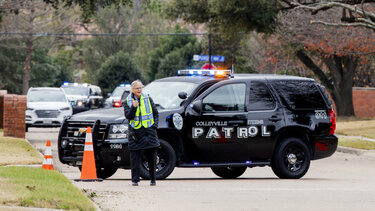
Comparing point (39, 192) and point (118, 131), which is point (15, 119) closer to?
point (118, 131)

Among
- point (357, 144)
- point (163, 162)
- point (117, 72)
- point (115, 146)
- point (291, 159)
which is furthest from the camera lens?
point (117, 72)

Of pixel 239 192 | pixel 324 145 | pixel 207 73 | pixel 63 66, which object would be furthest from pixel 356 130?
pixel 63 66

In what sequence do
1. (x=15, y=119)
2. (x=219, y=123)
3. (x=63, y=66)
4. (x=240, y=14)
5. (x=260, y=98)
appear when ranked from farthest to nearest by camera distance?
(x=63, y=66), (x=240, y=14), (x=15, y=119), (x=260, y=98), (x=219, y=123)

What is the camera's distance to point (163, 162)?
14477mm

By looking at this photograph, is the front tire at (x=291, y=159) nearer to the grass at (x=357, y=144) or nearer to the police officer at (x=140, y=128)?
the police officer at (x=140, y=128)

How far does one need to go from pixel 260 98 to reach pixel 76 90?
31.7 meters

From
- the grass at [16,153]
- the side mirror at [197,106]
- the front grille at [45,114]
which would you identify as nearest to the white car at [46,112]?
the front grille at [45,114]

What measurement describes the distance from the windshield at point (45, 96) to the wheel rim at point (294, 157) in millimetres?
17529

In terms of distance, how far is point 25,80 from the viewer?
77438mm

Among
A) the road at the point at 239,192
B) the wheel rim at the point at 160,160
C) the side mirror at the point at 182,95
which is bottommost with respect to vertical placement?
the road at the point at 239,192

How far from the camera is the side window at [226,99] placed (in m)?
15.0

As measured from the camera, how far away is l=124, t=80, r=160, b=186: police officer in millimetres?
13297

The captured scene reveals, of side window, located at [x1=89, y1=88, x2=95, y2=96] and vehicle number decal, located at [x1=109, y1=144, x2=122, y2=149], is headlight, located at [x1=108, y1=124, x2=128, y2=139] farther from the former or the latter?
side window, located at [x1=89, y1=88, x2=95, y2=96]

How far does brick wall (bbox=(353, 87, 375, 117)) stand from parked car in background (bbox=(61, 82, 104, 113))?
15.1 metres
